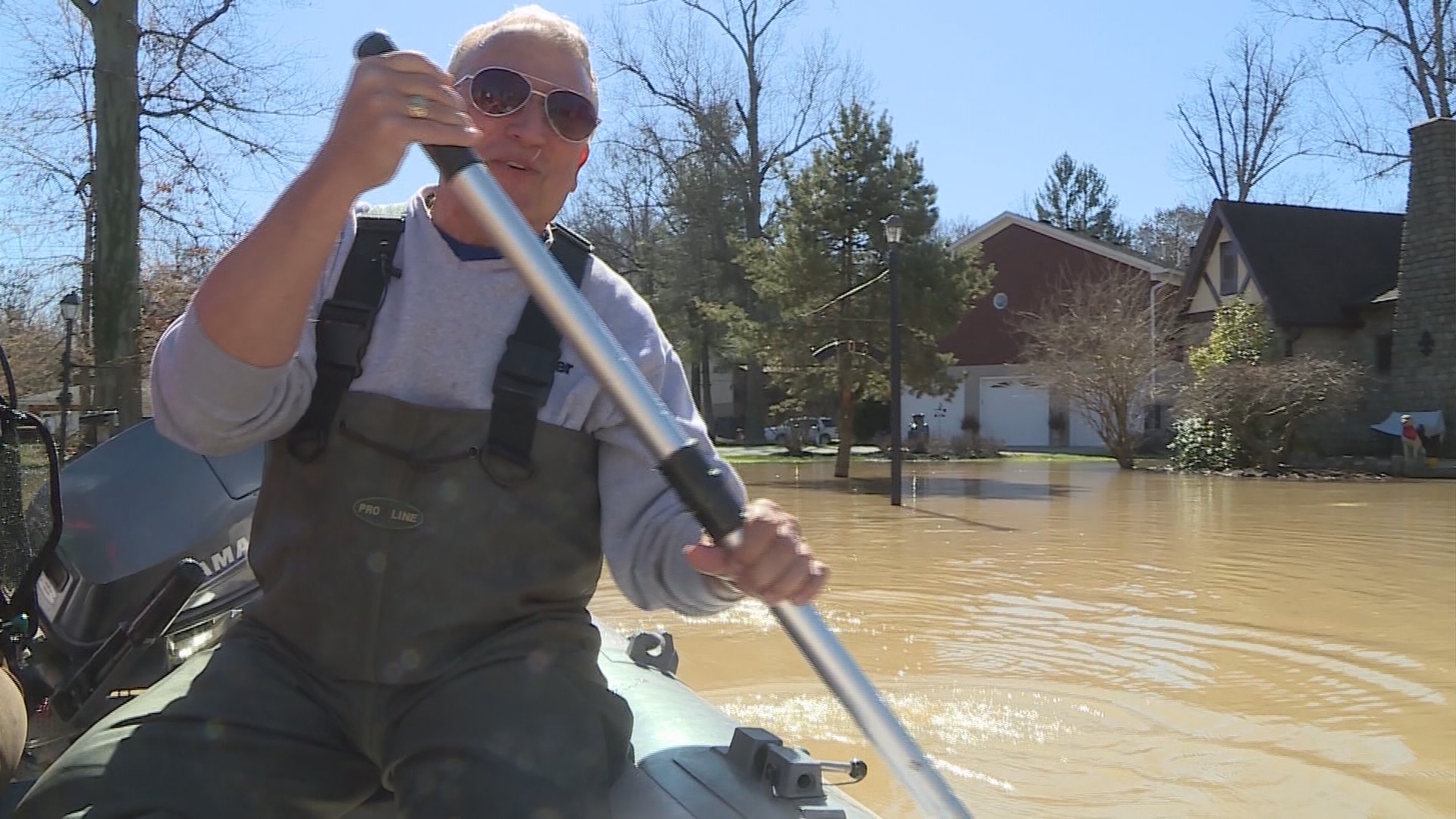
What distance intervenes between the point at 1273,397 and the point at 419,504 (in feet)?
68.3

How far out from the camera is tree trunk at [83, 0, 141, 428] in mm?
11539

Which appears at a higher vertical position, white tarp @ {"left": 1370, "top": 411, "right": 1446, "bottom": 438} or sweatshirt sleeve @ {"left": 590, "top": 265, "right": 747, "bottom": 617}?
white tarp @ {"left": 1370, "top": 411, "right": 1446, "bottom": 438}

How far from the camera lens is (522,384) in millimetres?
1652

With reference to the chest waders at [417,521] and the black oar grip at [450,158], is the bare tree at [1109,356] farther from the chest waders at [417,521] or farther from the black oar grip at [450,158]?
the black oar grip at [450,158]

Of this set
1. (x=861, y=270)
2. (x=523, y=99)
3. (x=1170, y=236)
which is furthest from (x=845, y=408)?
(x=1170, y=236)

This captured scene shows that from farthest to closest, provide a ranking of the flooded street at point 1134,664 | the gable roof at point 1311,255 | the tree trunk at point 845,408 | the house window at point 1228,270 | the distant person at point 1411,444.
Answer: the house window at point 1228,270 < the gable roof at point 1311,255 < the distant person at point 1411,444 < the tree trunk at point 845,408 < the flooded street at point 1134,664

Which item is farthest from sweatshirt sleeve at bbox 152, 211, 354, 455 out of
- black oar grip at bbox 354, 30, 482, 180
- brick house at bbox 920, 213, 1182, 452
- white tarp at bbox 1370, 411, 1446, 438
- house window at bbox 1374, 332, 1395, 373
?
brick house at bbox 920, 213, 1182, 452

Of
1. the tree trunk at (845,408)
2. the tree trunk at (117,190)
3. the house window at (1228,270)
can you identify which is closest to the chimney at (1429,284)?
the house window at (1228,270)

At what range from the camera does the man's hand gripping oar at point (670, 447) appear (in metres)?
1.33

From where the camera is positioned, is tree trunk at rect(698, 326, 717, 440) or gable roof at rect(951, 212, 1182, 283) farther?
tree trunk at rect(698, 326, 717, 440)

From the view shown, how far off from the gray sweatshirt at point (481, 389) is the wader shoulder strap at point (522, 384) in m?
0.03

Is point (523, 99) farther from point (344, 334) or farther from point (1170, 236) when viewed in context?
point (1170, 236)

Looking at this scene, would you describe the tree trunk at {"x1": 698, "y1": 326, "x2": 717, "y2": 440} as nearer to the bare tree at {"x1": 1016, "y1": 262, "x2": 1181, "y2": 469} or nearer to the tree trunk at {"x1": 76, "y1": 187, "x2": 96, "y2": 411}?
the bare tree at {"x1": 1016, "y1": 262, "x2": 1181, "y2": 469}

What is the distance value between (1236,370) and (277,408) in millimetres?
21167
